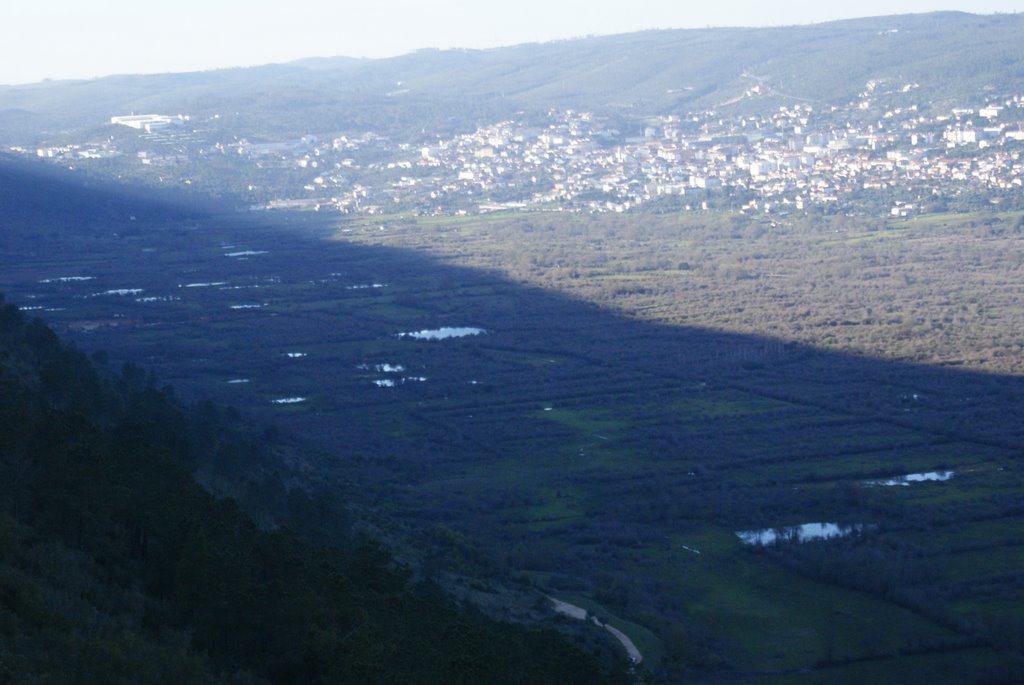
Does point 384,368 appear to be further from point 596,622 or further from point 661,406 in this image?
point 596,622

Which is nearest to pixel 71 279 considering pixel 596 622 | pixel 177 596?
pixel 596 622

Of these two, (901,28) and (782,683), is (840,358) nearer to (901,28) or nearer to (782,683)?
(782,683)

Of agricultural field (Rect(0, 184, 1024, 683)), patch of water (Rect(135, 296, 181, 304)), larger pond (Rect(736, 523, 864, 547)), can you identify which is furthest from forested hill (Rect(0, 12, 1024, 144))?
larger pond (Rect(736, 523, 864, 547))

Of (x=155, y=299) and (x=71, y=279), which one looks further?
(x=71, y=279)

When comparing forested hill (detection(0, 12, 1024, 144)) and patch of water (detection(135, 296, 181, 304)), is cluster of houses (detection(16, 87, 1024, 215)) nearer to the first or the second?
forested hill (detection(0, 12, 1024, 144))

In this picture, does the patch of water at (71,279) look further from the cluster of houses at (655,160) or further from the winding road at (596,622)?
the winding road at (596,622)
